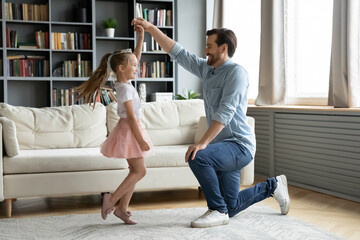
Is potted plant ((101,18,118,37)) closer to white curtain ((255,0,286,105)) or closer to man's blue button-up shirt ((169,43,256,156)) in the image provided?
white curtain ((255,0,286,105))

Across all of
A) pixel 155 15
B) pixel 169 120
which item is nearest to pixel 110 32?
pixel 155 15

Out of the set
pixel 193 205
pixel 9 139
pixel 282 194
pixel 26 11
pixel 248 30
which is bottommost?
pixel 193 205

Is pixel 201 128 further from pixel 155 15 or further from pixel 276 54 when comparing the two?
pixel 155 15

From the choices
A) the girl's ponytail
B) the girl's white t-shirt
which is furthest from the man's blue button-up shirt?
the girl's ponytail

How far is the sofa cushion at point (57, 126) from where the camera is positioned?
3.85 metres

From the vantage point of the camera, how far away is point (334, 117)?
12.9ft

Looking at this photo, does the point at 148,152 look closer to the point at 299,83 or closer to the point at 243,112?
the point at 243,112

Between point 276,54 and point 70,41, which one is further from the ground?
point 70,41

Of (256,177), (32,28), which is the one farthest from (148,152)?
(32,28)

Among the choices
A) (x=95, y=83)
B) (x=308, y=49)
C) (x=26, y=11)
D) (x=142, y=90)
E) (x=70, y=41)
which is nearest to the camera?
(x=95, y=83)

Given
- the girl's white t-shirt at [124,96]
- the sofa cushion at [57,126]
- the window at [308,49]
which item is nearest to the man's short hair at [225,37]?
the girl's white t-shirt at [124,96]

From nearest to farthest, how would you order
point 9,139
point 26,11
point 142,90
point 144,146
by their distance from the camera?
1. point 144,146
2. point 9,139
3. point 26,11
4. point 142,90

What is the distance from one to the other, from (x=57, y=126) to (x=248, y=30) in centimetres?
290

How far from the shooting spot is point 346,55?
392 centimetres
